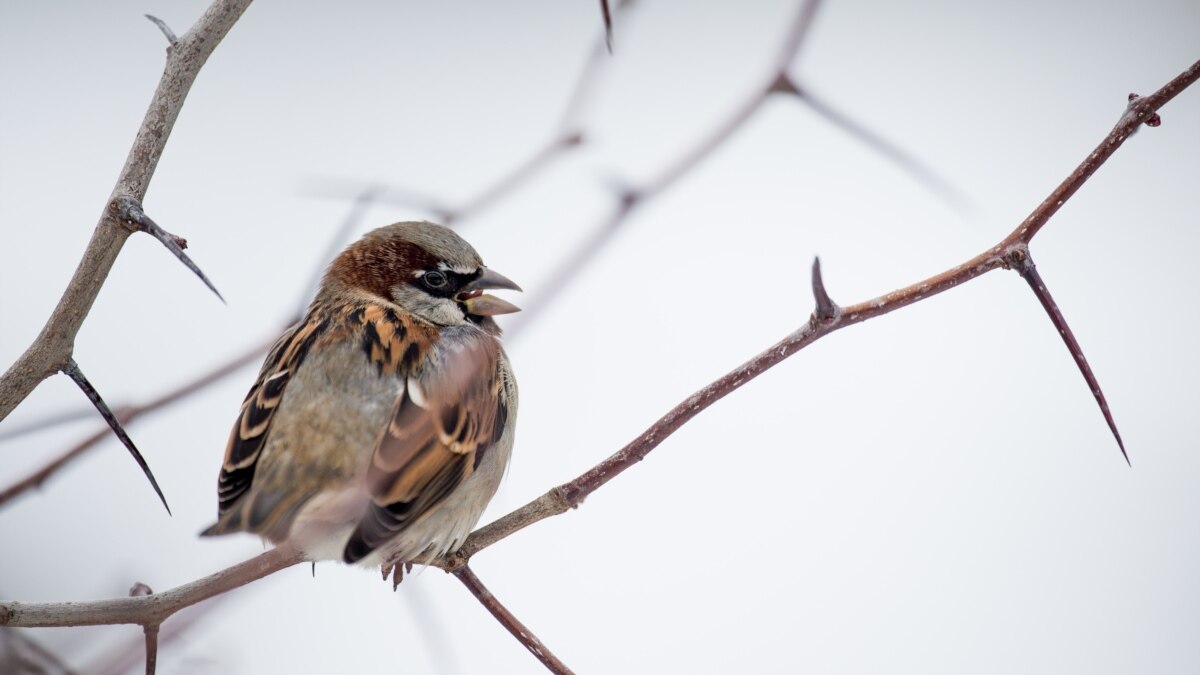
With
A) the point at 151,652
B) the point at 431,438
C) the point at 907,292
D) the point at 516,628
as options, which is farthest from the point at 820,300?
the point at 431,438

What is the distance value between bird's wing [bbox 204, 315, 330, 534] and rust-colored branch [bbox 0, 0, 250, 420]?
836mm

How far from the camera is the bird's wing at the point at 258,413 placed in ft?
7.34

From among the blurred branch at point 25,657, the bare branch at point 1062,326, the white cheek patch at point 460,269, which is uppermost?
the bare branch at point 1062,326

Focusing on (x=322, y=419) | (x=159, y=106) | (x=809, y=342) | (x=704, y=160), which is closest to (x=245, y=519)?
(x=322, y=419)

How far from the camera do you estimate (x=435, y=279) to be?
2.68 meters

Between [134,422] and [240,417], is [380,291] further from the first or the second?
[134,422]

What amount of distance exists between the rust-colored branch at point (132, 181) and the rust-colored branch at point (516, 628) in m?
0.68

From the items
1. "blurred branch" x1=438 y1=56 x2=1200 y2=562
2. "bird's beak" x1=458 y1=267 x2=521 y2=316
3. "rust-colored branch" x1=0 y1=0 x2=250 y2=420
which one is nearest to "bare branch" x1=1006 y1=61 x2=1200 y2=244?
"blurred branch" x1=438 y1=56 x2=1200 y2=562

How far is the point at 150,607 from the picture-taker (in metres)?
1.40

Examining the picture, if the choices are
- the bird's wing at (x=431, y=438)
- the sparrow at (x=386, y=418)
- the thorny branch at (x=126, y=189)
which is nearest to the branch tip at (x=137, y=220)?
the thorny branch at (x=126, y=189)

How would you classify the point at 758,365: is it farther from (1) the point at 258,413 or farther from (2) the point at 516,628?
(1) the point at 258,413

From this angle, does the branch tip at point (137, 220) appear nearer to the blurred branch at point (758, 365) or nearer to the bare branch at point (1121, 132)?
the blurred branch at point (758, 365)

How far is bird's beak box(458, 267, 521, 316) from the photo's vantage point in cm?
258

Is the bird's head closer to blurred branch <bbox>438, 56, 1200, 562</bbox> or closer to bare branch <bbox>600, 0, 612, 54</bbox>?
blurred branch <bbox>438, 56, 1200, 562</bbox>
